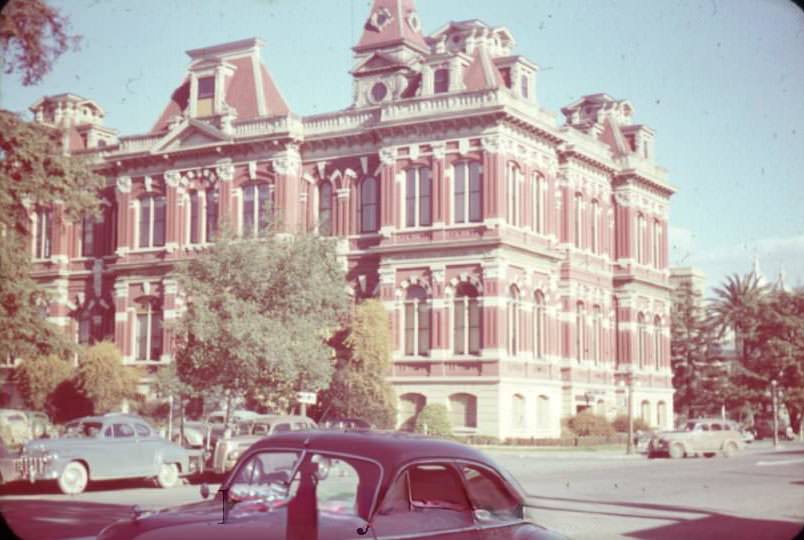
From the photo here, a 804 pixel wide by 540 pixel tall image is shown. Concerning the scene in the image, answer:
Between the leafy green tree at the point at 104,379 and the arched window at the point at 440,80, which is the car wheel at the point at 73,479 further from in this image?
the arched window at the point at 440,80

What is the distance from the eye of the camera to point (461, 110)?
39906mm

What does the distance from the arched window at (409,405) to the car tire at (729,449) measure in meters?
10.3

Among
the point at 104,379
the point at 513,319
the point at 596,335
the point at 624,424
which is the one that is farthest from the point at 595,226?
the point at 104,379

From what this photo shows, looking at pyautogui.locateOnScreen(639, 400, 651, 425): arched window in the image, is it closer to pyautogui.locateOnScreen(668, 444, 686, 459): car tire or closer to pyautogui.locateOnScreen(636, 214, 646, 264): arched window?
pyautogui.locateOnScreen(636, 214, 646, 264): arched window

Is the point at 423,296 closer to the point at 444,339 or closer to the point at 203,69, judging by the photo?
the point at 444,339

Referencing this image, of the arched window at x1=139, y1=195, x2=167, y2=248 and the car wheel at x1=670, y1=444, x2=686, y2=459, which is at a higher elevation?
the arched window at x1=139, y1=195, x2=167, y2=248

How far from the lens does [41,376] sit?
19.0 m

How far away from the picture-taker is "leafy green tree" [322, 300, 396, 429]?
2527 cm

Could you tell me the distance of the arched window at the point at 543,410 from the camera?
40.0 meters

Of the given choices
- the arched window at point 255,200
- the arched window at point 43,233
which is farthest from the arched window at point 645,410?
the arched window at point 43,233

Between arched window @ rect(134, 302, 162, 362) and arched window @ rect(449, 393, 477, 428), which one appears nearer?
arched window @ rect(134, 302, 162, 362)

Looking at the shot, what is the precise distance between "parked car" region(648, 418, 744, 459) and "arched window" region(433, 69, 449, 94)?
17254mm

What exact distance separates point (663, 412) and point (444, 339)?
1317cm

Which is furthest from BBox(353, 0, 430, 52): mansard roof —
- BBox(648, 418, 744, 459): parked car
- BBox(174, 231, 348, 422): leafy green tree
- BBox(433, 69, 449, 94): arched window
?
BBox(648, 418, 744, 459): parked car
